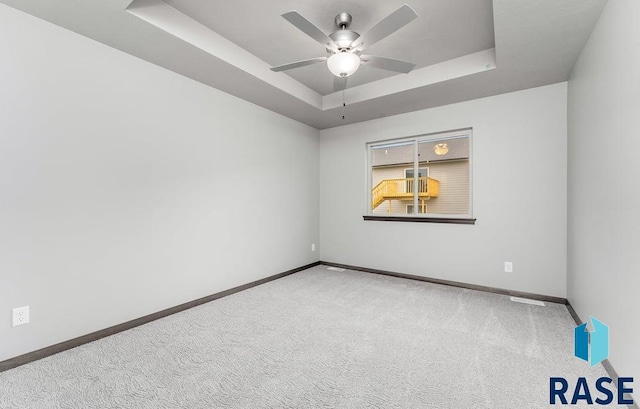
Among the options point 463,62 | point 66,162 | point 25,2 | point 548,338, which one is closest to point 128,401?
point 66,162

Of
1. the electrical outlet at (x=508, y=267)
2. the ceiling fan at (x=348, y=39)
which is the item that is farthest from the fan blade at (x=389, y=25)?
the electrical outlet at (x=508, y=267)

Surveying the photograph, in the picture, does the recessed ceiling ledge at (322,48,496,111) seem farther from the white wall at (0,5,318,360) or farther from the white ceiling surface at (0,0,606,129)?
the white wall at (0,5,318,360)

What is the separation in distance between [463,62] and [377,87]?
0.99m

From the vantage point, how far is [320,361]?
6.44 ft

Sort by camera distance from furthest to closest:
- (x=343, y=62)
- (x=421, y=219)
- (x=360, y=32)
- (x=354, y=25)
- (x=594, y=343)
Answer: (x=421, y=219)
(x=360, y=32)
(x=354, y=25)
(x=343, y=62)
(x=594, y=343)

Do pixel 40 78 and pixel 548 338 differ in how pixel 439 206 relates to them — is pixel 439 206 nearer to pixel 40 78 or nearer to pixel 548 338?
pixel 548 338

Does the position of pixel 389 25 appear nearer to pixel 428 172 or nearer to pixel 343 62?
pixel 343 62

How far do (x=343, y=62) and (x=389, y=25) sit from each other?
1.42ft

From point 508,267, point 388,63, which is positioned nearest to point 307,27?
point 388,63

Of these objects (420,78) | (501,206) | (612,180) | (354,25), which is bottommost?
(501,206)

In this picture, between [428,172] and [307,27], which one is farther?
[428,172]

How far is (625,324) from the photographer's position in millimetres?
1575

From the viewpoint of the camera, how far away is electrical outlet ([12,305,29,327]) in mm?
1944

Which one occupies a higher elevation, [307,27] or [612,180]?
[307,27]
